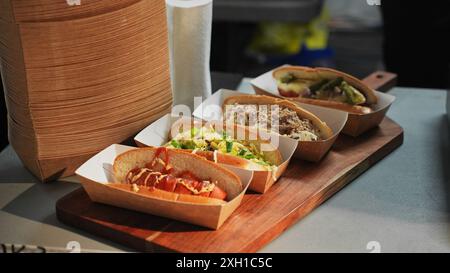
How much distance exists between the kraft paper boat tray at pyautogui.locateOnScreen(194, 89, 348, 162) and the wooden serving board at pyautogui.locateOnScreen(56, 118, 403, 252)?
0.03 meters

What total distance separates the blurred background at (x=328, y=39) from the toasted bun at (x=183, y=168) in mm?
1920

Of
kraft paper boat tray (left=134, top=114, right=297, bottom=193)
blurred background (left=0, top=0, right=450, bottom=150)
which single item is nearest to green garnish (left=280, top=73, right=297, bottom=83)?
kraft paper boat tray (left=134, top=114, right=297, bottom=193)

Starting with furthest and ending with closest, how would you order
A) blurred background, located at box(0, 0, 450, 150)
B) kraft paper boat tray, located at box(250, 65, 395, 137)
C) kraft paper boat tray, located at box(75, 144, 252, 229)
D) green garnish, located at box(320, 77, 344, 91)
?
blurred background, located at box(0, 0, 450, 150), green garnish, located at box(320, 77, 344, 91), kraft paper boat tray, located at box(250, 65, 395, 137), kraft paper boat tray, located at box(75, 144, 252, 229)

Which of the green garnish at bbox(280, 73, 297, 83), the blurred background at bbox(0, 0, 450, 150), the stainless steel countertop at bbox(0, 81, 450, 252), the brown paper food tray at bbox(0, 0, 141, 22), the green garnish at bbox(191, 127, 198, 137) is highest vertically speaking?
the brown paper food tray at bbox(0, 0, 141, 22)

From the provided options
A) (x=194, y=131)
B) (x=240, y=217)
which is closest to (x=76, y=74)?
(x=194, y=131)

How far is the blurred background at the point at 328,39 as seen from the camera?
125 inches

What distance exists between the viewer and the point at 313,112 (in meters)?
1.90

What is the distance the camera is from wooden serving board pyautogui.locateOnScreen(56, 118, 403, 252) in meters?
1.41

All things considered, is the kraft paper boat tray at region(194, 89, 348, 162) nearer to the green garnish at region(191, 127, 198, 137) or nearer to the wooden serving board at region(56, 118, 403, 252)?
the wooden serving board at region(56, 118, 403, 252)

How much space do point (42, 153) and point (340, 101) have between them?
0.87 meters

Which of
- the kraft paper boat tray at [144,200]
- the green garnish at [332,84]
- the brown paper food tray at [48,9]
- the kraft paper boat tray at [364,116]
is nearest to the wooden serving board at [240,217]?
the kraft paper boat tray at [144,200]

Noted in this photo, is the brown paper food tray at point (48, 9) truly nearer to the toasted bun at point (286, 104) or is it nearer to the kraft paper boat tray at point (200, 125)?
the kraft paper boat tray at point (200, 125)

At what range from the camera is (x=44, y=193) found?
5.45 ft
